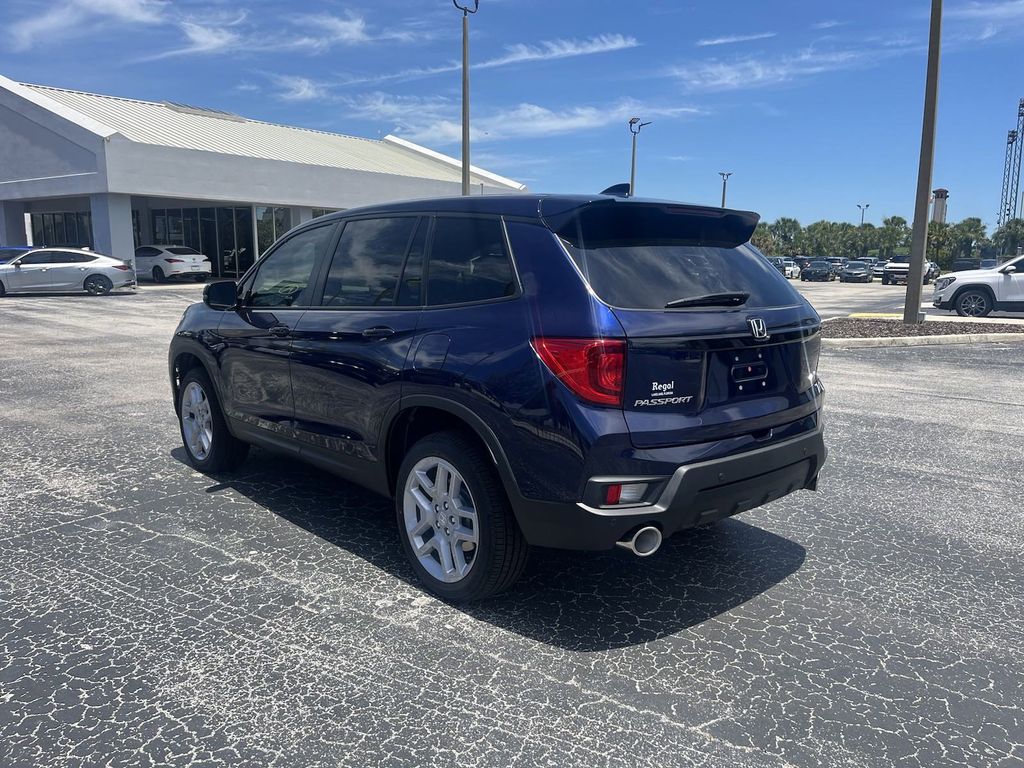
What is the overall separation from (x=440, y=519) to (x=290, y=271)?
198 centimetres

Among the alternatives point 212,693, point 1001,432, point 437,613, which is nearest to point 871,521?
point 437,613

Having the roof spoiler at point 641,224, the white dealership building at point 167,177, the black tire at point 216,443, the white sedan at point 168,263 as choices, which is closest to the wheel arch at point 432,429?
the roof spoiler at point 641,224

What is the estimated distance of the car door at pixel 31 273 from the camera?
75.3 feet

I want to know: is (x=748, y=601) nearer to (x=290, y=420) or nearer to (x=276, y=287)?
(x=290, y=420)

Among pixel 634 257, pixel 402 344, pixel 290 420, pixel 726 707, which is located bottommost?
pixel 726 707

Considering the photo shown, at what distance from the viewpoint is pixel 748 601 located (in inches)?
142

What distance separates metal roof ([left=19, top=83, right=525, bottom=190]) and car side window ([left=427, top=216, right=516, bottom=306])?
28715 mm

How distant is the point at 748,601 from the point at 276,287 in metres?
3.20

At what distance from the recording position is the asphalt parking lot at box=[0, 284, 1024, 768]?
102 inches

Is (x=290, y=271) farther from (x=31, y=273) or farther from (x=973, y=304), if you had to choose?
(x=31, y=273)

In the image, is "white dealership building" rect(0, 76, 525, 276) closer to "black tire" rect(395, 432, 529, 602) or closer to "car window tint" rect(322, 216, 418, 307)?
"car window tint" rect(322, 216, 418, 307)

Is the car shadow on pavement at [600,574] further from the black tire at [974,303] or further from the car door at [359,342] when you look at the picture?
the black tire at [974,303]

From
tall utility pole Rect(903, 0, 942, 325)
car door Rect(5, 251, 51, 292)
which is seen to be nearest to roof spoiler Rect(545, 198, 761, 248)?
tall utility pole Rect(903, 0, 942, 325)

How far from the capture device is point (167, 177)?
29.1 meters
